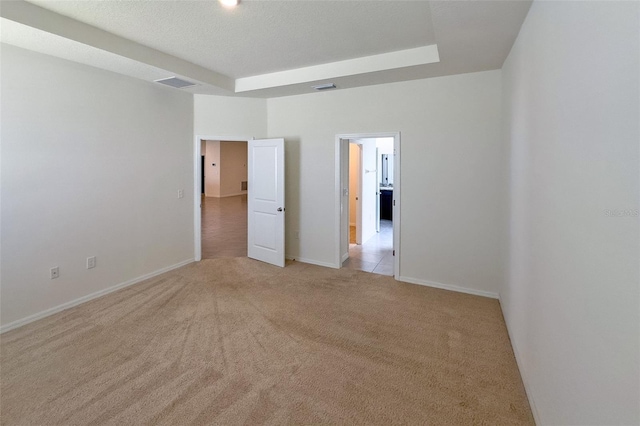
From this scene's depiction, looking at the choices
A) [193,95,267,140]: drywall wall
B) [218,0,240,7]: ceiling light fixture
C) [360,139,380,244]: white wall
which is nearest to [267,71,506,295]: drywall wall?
[193,95,267,140]: drywall wall

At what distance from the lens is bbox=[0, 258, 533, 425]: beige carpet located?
1941 millimetres

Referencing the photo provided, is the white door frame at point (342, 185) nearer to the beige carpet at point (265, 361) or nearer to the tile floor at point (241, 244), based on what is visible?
the tile floor at point (241, 244)

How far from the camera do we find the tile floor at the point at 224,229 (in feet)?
18.8

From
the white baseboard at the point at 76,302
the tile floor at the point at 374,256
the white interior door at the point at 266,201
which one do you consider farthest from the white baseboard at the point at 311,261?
the white baseboard at the point at 76,302

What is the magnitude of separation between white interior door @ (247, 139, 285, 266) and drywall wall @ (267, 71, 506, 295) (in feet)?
2.02

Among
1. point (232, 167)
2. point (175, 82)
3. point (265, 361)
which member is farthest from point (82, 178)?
point (232, 167)

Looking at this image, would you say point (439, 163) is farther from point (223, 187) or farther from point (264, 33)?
point (223, 187)

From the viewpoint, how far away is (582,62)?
4.16 feet

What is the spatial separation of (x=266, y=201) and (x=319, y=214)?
878 millimetres

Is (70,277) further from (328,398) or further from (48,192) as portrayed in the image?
(328,398)

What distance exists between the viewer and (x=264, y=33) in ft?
9.73

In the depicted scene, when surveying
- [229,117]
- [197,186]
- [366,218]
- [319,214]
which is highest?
[229,117]

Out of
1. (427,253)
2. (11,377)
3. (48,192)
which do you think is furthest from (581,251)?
(48,192)

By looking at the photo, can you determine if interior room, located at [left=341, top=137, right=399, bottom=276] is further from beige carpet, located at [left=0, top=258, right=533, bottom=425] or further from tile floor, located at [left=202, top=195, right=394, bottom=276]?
beige carpet, located at [left=0, top=258, right=533, bottom=425]
